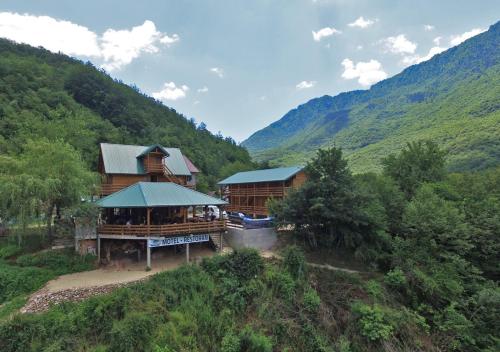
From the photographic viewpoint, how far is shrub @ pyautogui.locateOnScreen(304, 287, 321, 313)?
15000 mm

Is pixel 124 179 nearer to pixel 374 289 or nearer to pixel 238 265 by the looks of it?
pixel 238 265

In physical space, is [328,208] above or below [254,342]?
above

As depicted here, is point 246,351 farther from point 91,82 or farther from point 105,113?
point 91,82

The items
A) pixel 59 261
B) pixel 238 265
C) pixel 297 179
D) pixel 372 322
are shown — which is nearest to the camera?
pixel 372 322

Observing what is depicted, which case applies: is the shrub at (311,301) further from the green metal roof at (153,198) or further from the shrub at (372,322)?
the green metal roof at (153,198)

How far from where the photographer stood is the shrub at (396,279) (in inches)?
669

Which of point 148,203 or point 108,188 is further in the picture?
point 108,188

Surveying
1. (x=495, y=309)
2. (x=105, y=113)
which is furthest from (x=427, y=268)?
(x=105, y=113)

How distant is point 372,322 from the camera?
14.3 meters

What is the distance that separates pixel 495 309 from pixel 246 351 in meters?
13.5

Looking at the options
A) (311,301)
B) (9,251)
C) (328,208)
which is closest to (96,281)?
(9,251)

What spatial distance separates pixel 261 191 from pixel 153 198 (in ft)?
48.6

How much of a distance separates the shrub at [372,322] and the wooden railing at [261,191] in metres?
14.1

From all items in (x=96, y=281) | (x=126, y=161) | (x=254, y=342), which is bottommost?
(x=254, y=342)
